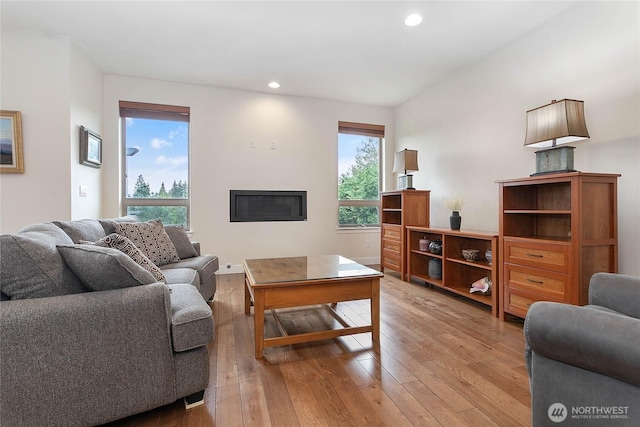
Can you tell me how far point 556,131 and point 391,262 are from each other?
8.39 feet

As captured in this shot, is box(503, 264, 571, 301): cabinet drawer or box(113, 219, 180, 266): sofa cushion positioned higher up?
box(113, 219, 180, 266): sofa cushion

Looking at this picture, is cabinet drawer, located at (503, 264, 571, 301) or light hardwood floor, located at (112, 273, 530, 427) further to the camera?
cabinet drawer, located at (503, 264, 571, 301)

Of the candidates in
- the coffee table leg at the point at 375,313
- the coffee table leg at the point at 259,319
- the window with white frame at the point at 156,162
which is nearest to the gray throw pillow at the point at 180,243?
the window with white frame at the point at 156,162

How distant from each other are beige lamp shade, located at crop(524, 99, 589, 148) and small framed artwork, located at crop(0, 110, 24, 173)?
465 centimetres

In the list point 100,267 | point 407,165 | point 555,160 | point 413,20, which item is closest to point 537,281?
point 555,160

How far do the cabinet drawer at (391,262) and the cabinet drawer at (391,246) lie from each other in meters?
0.08

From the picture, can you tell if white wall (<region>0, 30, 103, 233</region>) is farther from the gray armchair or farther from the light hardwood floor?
the gray armchair

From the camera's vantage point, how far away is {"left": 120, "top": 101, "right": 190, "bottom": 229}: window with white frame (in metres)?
4.17

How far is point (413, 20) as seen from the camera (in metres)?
2.79

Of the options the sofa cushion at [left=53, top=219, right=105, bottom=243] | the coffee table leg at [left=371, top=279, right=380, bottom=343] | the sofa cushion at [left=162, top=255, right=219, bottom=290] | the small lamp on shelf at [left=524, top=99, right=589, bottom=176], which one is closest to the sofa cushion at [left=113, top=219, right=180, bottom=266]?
the sofa cushion at [left=162, top=255, right=219, bottom=290]

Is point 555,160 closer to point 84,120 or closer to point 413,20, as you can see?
point 413,20

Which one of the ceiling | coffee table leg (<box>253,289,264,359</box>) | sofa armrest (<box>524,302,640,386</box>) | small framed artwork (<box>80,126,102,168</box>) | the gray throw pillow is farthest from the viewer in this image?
small framed artwork (<box>80,126,102,168</box>)

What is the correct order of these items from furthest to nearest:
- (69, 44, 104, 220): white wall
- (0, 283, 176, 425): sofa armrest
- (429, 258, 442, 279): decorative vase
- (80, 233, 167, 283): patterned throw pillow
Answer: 1. (429, 258, 442, 279): decorative vase
2. (69, 44, 104, 220): white wall
3. (80, 233, 167, 283): patterned throw pillow
4. (0, 283, 176, 425): sofa armrest

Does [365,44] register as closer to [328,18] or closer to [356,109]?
[328,18]
